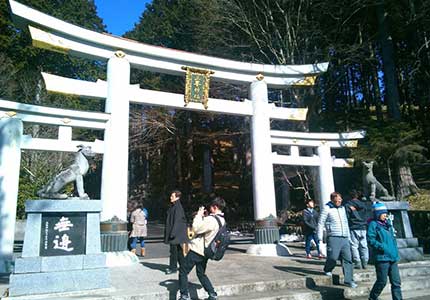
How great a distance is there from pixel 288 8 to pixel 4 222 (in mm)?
14237

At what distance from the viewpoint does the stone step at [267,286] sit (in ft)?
18.3

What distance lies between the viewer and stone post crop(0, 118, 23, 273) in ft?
23.4

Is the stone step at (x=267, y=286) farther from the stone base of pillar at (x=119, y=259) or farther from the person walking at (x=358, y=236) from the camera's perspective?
the stone base of pillar at (x=119, y=259)

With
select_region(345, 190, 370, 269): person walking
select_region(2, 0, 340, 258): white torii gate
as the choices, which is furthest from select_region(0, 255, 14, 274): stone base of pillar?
select_region(345, 190, 370, 269): person walking

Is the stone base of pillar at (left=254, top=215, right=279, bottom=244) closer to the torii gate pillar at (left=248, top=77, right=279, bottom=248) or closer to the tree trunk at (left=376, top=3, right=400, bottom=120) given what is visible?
the torii gate pillar at (left=248, top=77, right=279, bottom=248)

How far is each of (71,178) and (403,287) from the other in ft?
20.7

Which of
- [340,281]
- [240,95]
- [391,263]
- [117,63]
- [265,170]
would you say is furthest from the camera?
[240,95]

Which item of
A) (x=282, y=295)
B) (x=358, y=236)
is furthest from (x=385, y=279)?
(x=358, y=236)

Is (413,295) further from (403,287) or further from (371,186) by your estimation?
(371,186)

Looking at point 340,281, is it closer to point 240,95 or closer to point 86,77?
point 240,95

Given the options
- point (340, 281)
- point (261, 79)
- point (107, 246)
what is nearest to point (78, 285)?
point (107, 246)

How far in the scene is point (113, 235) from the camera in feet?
26.0

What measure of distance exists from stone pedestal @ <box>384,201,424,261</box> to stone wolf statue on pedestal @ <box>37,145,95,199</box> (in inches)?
275

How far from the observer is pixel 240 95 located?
18.5m
